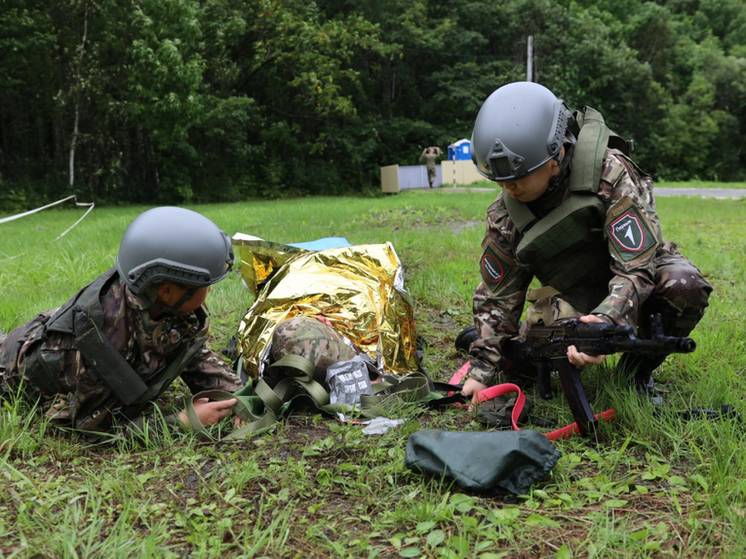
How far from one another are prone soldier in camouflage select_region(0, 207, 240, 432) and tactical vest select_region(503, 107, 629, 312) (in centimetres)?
132

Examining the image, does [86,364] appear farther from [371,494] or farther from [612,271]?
[612,271]

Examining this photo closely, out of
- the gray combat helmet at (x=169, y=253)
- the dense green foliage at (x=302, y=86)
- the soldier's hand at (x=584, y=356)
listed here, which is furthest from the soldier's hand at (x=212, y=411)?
the dense green foliage at (x=302, y=86)

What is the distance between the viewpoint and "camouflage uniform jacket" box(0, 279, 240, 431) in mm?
2781

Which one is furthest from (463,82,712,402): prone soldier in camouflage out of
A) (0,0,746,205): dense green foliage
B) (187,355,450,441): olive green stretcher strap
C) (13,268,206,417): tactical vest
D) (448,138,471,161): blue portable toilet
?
(448,138,471,161): blue portable toilet

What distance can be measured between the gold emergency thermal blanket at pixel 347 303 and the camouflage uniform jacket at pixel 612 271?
0.56m

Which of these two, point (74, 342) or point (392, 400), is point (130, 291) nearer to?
point (74, 342)

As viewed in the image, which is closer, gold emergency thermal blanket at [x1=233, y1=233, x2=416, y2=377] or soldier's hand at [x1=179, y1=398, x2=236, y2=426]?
soldier's hand at [x1=179, y1=398, x2=236, y2=426]

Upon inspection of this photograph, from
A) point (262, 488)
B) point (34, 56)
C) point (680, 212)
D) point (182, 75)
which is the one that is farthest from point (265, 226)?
point (34, 56)

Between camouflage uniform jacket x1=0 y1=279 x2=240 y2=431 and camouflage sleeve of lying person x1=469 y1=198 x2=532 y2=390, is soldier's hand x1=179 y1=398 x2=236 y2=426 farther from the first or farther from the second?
camouflage sleeve of lying person x1=469 y1=198 x2=532 y2=390

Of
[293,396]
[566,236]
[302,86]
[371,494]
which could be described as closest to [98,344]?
[293,396]

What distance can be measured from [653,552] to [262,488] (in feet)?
4.02

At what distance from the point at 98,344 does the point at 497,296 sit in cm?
179

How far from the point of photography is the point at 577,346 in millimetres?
2545

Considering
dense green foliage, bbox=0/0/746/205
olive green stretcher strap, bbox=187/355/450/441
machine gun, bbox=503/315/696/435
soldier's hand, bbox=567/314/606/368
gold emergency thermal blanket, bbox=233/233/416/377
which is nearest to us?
machine gun, bbox=503/315/696/435
